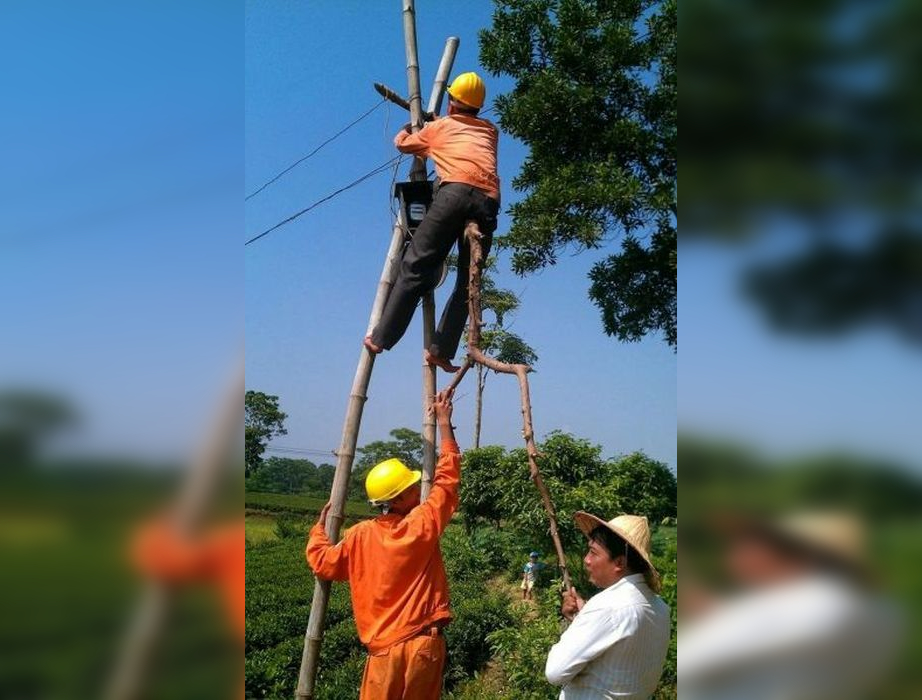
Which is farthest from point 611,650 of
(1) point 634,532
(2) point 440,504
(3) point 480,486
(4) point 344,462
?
(3) point 480,486

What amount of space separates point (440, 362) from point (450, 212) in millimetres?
629

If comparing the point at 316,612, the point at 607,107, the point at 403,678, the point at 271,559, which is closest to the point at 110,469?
the point at 403,678

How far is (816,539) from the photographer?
0.71 m

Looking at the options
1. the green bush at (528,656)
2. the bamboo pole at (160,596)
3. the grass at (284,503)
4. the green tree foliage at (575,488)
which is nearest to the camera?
the bamboo pole at (160,596)

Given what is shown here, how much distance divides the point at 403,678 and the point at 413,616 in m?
0.21

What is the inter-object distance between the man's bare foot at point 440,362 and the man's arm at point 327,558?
812mm

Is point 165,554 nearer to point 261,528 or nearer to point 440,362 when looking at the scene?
point 440,362

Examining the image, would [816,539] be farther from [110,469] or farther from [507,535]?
[507,535]

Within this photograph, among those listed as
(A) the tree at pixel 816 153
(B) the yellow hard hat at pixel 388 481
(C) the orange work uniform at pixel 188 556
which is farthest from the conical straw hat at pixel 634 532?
(A) the tree at pixel 816 153

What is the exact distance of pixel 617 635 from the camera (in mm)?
2369

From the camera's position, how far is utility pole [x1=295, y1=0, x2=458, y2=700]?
3.12m

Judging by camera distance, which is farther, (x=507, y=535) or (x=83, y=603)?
(x=507, y=535)

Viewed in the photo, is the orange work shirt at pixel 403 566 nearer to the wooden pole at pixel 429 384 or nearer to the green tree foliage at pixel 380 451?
the wooden pole at pixel 429 384

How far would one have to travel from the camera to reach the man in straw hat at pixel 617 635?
238cm
